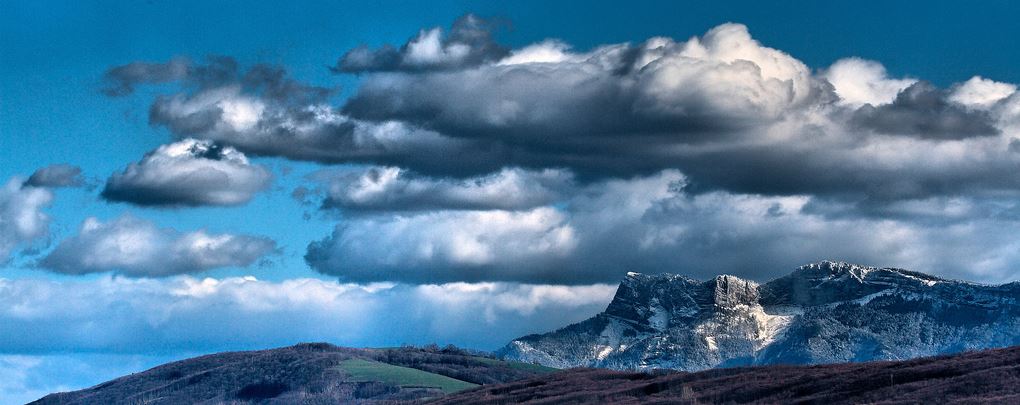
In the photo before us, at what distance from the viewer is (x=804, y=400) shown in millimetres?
114125

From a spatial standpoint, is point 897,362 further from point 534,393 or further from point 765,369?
point 534,393

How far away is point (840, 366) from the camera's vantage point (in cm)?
13662

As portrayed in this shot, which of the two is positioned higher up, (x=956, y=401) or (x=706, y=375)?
(x=706, y=375)

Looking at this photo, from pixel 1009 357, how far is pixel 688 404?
26.9 meters

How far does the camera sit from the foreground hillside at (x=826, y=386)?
339 ft

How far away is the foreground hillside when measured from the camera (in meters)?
103

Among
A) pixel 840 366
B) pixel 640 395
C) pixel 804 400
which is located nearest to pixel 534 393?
pixel 640 395

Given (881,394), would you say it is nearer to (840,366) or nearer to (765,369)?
(840,366)

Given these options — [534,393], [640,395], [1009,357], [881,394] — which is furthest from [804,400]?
[534,393]

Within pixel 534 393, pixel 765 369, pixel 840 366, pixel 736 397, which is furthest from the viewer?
pixel 534 393

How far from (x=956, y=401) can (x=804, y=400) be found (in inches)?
734

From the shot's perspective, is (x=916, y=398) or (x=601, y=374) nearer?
(x=916, y=398)

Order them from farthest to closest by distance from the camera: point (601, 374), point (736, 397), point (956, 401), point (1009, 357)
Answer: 1. point (601, 374)
2. point (736, 397)
3. point (1009, 357)
4. point (956, 401)

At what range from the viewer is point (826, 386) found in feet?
396
